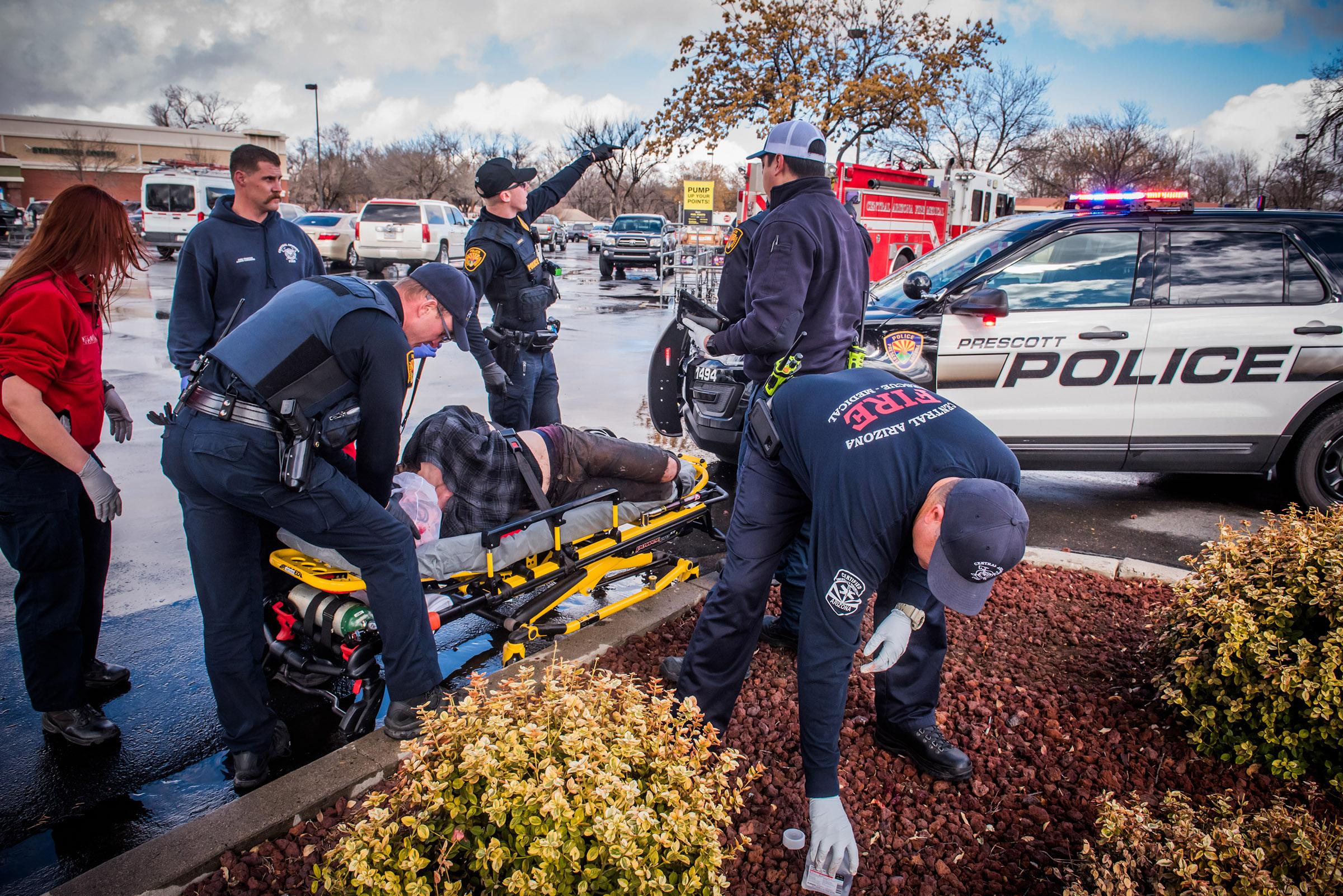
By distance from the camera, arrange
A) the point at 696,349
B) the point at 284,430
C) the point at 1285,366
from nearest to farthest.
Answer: the point at 284,430, the point at 1285,366, the point at 696,349

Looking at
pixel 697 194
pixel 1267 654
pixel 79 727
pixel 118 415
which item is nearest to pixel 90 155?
pixel 697 194

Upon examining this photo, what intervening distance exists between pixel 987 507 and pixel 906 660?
109 cm

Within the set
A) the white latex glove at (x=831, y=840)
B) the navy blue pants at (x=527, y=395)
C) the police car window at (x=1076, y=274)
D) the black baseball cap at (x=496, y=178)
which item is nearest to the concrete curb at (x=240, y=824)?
the white latex glove at (x=831, y=840)

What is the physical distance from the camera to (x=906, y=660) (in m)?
2.75

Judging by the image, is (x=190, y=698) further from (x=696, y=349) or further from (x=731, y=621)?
(x=696, y=349)

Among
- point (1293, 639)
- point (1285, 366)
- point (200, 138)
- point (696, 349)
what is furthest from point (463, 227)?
point (200, 138)

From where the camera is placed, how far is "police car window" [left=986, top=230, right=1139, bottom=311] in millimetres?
5133

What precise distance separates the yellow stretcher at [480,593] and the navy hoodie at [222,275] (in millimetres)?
1454

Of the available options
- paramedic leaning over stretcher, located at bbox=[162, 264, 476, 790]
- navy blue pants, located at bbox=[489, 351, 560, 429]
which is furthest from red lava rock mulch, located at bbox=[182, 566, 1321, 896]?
navy blue pants, located at bbox=[489, 351, 560, 429]

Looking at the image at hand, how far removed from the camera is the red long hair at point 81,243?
2.68m

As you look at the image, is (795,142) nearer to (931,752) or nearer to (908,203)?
(931,752)

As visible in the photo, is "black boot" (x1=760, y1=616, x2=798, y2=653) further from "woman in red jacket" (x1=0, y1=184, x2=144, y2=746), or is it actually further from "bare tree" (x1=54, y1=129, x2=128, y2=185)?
"bare tree" (x1=54, y1=129, x2=128, y2=185)

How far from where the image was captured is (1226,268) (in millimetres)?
5125

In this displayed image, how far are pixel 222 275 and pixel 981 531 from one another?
3.69 meters
